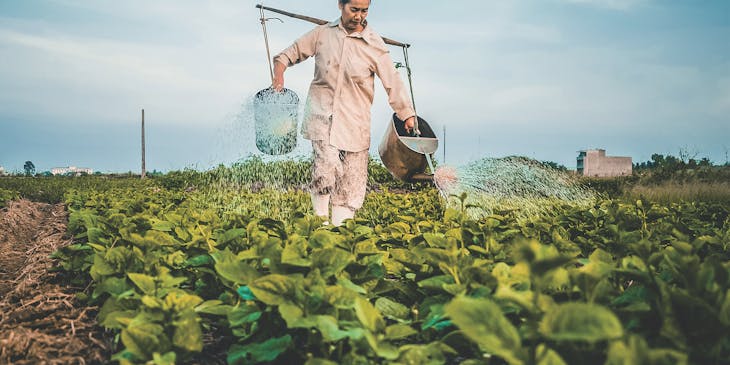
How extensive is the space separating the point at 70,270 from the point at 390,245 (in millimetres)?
1718

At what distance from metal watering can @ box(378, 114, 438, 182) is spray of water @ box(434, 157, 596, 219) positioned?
8.0 inches

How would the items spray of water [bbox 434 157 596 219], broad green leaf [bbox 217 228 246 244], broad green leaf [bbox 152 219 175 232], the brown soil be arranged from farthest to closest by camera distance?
spray of water [bbox 434 157 596 219]
broad green leaf [bbox 152 219 175 232]
broad green leaf [bbox 217 228 246 244]
the brown soil

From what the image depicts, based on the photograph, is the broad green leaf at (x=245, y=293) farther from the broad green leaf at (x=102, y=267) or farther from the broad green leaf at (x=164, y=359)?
the broad green leaf at (x=102, y=267)

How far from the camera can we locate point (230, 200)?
26.5ft

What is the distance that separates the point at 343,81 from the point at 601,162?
31656 mm

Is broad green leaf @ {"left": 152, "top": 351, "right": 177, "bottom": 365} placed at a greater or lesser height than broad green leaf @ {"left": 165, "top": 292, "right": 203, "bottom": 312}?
lesser

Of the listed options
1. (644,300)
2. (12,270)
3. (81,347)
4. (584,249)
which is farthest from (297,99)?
(644,300)

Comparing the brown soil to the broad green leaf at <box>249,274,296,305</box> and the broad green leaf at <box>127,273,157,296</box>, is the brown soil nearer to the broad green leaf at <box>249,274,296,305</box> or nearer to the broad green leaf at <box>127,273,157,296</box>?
the broad green leaf at <box>127,273,157,296</box>

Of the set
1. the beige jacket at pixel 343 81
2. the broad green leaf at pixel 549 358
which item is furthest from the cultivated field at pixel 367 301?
the beige jacket at pixel 343 81

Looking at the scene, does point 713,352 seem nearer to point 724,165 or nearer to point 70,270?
point 70,270

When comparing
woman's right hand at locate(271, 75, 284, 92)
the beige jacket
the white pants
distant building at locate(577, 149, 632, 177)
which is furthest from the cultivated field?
distant building at locate(577, 149, 632, 177)

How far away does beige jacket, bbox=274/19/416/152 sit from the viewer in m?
5.04

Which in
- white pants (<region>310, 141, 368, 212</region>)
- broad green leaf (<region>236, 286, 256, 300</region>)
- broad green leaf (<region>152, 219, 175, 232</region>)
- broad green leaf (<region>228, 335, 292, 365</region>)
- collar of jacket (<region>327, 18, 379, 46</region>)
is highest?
collar of jacket (<region>327, 18, 379, 46</region>)

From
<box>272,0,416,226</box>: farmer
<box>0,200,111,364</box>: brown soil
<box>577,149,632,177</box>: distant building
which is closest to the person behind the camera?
<box>0,200,111,364</box>: brown soil
